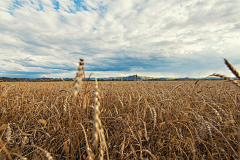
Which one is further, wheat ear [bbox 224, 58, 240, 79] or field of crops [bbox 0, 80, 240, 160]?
field of crops [bbox 0, 80, 240, 160]

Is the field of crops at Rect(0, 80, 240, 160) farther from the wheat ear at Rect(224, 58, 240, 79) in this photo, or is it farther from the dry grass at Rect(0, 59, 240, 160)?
the wheat ear at Rect(224, 58, 240, 79)

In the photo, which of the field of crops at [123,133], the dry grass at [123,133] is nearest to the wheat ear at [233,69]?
the dry grass at [123,133]

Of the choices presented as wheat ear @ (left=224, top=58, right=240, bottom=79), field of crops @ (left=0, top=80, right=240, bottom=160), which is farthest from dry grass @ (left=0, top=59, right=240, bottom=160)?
wheat ear @ (left=224, top=58, right=240, bottom=79)

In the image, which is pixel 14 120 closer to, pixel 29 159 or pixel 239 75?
pixel 29 159

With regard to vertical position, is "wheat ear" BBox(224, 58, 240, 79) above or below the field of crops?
above

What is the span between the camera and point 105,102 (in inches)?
128

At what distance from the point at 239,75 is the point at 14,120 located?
425 cm

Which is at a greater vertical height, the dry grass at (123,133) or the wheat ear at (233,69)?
the wheat ear at (233,69)

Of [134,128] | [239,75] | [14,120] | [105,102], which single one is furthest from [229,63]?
[14,120]

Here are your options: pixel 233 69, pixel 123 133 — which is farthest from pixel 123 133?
pixel 233 69

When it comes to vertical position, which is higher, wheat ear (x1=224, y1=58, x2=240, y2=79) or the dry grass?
wheat ear (x1=224, y1=58, x2=240, y2=79)

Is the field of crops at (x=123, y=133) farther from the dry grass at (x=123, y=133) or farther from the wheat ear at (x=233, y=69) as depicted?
the wheat ear at (x=233, y=69)

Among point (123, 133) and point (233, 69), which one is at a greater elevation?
point (233, 69)

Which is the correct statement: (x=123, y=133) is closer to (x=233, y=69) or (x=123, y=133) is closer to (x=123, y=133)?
(x=123, y=133)
